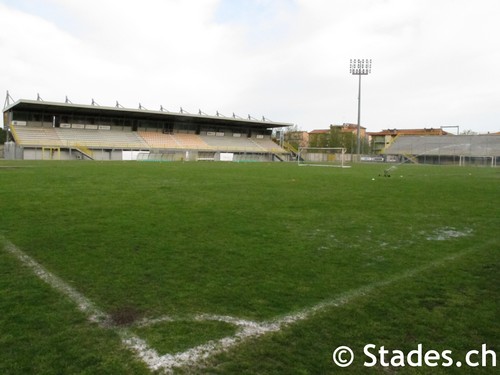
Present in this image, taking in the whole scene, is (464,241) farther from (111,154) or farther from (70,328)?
(111,154)

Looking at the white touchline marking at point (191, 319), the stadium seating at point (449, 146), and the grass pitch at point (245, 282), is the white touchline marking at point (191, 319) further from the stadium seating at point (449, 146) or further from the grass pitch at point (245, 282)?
the stadium seating at point (449, 146)

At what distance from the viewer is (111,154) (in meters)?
54.5

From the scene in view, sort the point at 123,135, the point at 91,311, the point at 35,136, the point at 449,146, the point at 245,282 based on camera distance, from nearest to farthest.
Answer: the point at 91,311, the point at 245,282, the point at 35,136, the point at 123,135, the point at 449,146

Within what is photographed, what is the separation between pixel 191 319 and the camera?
352cm

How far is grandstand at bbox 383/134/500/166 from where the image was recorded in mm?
59344

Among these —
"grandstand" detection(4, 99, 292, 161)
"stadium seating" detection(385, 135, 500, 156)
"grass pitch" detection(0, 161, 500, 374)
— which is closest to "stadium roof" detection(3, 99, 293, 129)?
"grandstand" detection(4, 99, 292, 161)

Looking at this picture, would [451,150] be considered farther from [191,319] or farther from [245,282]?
[191,319]

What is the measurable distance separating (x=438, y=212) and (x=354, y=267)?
581 cm

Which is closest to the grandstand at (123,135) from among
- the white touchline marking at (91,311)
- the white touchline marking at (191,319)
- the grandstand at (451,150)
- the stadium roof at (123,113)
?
the stadium roof at (123,113)

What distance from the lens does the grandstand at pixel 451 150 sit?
59344mm

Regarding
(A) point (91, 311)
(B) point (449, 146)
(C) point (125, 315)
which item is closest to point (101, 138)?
(B) point (449, 146)

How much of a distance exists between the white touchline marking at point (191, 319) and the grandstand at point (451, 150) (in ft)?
198

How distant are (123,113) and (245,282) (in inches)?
2352

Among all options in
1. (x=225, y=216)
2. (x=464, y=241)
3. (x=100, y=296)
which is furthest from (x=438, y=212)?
(x=100, y=296)
